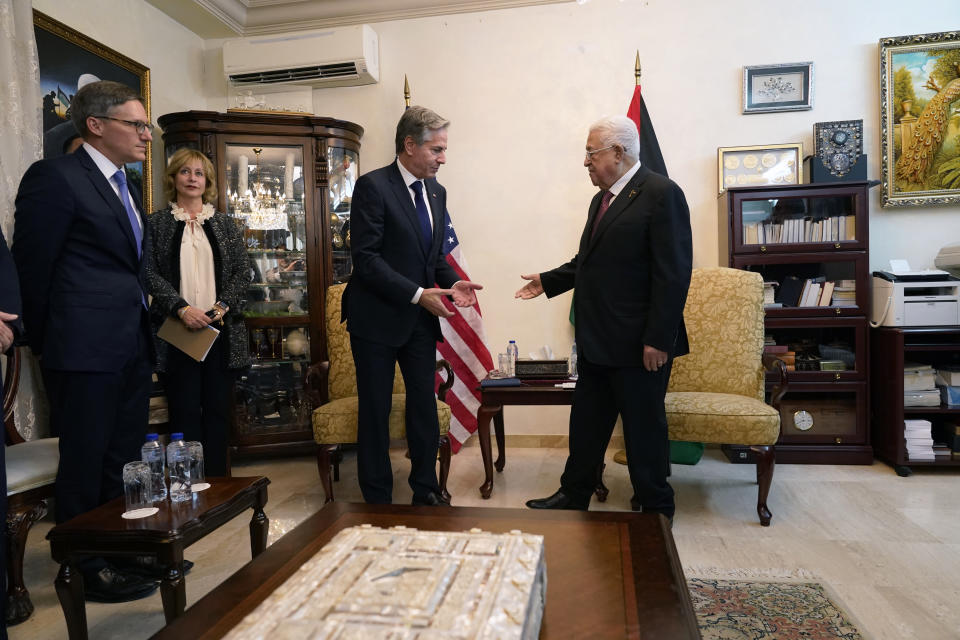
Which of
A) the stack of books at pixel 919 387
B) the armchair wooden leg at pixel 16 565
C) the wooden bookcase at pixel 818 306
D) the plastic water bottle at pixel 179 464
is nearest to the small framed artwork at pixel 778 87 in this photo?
the wooden bookcase at pixel 818 306

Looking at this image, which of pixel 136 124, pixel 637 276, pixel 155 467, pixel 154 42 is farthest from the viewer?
pixel 154 42

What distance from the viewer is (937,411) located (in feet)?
11.7

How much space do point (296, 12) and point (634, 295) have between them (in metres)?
3.39

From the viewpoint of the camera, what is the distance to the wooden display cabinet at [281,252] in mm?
4156

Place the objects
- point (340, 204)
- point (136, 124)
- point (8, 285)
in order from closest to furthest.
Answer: point (8, 285)
point (136, 124)
point (340, 204)

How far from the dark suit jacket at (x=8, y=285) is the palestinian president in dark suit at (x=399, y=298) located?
1168 millimetres

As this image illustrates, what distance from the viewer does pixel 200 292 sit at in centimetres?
323

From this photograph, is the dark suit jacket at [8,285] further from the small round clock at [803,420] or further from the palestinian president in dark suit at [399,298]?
the small round clock at [803,420]

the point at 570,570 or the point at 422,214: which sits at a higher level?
the point at 422,214

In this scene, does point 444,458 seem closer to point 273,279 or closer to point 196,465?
point 196,465

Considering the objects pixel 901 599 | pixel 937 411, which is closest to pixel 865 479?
pixel 937 411

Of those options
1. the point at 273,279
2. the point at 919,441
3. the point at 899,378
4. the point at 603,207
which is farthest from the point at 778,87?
the point at 273,279

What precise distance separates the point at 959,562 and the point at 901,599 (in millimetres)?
473

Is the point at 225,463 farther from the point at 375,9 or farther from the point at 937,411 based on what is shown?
the point at 937,411
